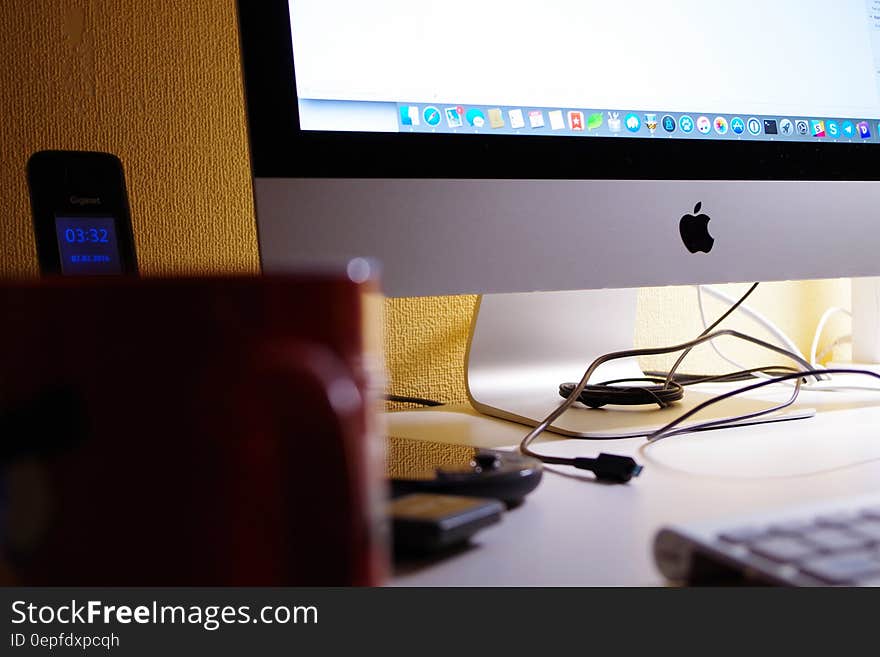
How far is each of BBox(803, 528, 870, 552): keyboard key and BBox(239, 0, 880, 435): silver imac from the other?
0.94ft

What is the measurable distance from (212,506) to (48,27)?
0.64 meters

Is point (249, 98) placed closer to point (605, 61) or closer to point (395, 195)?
point (395, 195)

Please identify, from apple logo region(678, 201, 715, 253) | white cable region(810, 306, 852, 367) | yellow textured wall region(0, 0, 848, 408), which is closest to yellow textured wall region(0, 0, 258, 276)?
yellow textured wall region(0, 0, 848, 408)

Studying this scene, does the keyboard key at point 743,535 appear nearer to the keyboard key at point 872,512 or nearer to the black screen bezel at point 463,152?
the keyboard key at point 872,512

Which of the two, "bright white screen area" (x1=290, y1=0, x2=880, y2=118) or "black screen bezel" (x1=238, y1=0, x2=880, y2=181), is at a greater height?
"bright white screen area" (x1=290, y1=0, x2=880, y2=118)

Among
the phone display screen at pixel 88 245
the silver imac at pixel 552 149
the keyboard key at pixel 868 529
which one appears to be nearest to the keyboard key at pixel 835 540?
the keyboard key at pixel 868 529

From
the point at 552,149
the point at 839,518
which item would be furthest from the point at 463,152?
the point at 839,518

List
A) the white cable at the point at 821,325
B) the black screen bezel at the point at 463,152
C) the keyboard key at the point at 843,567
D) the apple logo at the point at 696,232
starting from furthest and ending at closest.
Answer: the white cable at the point at 821,325 → the apple logo at the point at 696,232 → the black screen bezel at the point at 463,152 → the keyboard key at the point at 843,567

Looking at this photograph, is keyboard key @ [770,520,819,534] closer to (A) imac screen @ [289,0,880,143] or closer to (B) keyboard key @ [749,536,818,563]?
(B) keyboard key @ [749,536,818,563]

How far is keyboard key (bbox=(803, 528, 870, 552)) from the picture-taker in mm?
238

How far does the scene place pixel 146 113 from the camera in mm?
716

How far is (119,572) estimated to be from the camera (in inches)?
7.2

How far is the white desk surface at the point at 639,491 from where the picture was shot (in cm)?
28

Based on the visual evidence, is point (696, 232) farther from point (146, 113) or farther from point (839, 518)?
point (146, 113)
